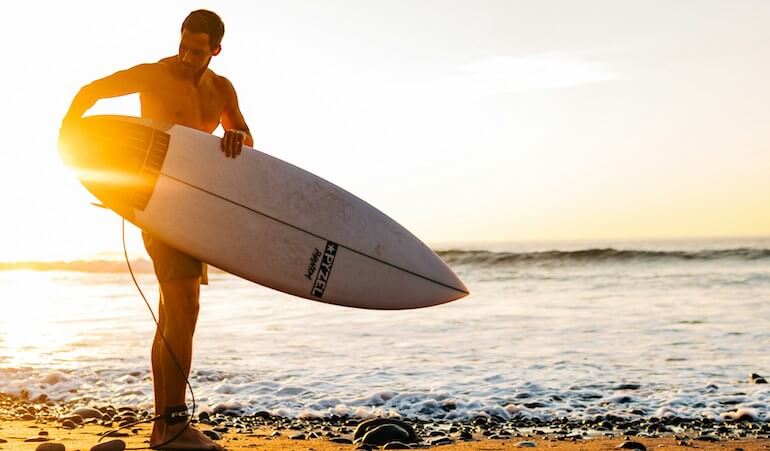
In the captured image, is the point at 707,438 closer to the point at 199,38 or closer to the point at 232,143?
the point at 232,143

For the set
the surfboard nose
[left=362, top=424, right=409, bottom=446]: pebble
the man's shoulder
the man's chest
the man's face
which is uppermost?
the man's face

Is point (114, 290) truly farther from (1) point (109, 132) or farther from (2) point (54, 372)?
(1) point (109, 132)

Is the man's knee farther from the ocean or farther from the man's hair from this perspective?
the ocean

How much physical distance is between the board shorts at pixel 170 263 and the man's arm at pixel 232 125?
516mm

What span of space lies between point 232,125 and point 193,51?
0.43m

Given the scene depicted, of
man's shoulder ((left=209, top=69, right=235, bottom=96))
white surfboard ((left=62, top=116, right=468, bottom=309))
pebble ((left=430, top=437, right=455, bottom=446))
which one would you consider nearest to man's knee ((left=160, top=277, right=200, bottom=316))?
white surfboard ((left=62, top=116, right=468, bottom=309))

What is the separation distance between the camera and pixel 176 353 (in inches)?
126

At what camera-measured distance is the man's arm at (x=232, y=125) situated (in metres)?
3.45

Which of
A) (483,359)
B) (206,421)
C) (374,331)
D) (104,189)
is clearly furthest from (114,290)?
(104,189)

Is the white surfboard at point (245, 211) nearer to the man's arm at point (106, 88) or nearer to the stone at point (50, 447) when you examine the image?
the man's arm at point (106, 88)

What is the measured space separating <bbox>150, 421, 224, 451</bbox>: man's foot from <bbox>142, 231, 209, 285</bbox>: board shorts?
1.94 ft

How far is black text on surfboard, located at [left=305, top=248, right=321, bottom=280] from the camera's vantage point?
3631mm

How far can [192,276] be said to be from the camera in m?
3.28

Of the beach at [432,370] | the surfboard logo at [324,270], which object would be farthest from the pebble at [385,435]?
the surfboard logo at [324,270]
